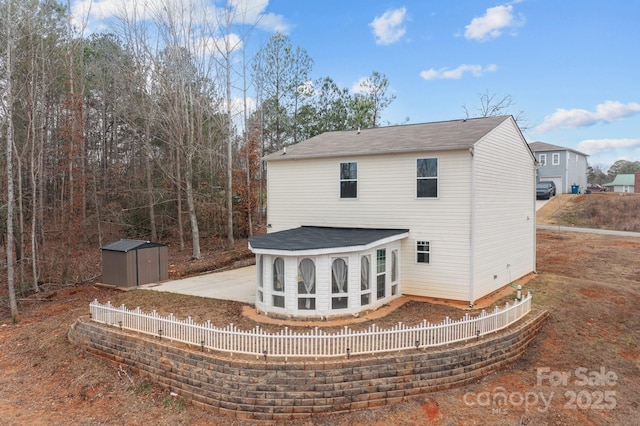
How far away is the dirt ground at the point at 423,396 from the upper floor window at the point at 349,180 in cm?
477

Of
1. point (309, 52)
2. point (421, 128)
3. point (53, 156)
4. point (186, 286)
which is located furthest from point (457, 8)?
point (53, 156)

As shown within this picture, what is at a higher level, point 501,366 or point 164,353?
point 164,353

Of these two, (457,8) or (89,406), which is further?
(457,8)

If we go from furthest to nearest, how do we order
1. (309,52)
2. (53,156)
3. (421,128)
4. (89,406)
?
1. (309,52)
2. (53,156)
3. (421,128)
4. (89,406)

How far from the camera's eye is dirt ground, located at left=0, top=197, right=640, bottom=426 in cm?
794

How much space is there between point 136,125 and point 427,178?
20.4 metres

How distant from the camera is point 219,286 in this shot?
14.9 m

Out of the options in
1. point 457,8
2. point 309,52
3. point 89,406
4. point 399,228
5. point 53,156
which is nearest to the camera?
Result: point 89,406

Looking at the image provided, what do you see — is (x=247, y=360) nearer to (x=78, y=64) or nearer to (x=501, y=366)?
(x=501, y=366)

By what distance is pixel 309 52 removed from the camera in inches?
1199

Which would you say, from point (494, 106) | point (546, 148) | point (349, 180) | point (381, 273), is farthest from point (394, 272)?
point (546, 148)

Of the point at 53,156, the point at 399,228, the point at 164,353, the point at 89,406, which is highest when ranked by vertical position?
the point at 53,156

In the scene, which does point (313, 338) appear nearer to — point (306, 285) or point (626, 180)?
point (306, 285)

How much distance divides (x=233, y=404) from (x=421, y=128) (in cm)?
1290
